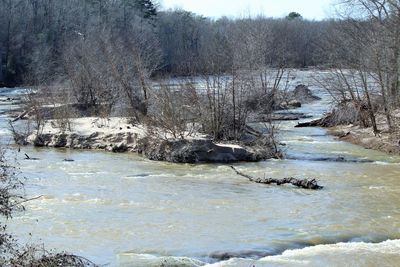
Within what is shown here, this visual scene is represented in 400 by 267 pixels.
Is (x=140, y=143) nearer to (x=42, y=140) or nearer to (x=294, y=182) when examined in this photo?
(x=42, y=140)

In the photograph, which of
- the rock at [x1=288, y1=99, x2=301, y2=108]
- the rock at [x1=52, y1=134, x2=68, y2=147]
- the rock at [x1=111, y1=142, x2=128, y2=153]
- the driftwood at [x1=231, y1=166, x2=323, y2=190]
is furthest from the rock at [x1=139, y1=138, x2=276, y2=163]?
the rock at [x1=288, y1=99, x2=301, y2=108]

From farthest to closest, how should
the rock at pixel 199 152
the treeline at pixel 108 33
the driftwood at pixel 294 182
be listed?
the treeline at pixel 108 33, the rock at pixel 199 152, the driftwood at pixel 294 182

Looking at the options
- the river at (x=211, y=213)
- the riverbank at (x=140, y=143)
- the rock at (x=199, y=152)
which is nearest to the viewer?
Answer: the river at (x=211, y=213)

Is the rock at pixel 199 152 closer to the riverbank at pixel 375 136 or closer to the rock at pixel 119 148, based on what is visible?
the rock at pixel 119 148

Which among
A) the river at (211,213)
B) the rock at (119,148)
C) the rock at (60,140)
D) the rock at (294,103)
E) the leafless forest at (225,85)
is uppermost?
the leafless forest at (225,85)

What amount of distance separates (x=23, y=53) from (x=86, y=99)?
152ft

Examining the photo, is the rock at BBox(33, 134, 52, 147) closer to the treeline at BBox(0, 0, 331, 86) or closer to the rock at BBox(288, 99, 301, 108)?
the treeline at BBox(0, 0, 331, 86)

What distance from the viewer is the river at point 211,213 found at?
11164mm

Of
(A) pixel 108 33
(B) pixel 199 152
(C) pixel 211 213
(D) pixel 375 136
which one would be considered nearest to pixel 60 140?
(B) pixel 199 152

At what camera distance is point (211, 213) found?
14.5 m

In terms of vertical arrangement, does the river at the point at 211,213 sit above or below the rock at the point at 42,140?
below

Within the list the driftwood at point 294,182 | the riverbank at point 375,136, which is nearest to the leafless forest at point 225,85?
the riverbank at point 375,136

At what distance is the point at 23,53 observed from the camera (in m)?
77.8

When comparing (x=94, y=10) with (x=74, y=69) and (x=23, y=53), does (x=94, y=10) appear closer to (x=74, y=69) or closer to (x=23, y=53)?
(x=23, y=53)
